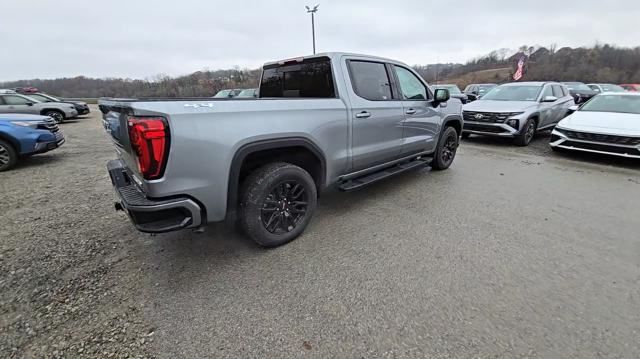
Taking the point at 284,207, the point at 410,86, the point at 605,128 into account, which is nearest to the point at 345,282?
the point at 284,207

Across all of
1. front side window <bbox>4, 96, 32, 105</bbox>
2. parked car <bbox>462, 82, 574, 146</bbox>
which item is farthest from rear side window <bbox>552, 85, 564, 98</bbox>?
front side window <bbox>4, 96, 32, 105</bbox>

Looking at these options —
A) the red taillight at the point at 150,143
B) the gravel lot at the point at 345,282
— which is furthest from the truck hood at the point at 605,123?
the red taillight at the point at 150,143

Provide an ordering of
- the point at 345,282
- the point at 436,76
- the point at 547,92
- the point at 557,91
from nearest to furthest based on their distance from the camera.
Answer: the point at 345,282, the point at 547,92, the point at 557,91, the point at 436,76

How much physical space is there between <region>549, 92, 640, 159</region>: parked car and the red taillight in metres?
7.68

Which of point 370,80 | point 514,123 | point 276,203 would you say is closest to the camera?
point 276,203

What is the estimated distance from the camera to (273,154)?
2.90 m

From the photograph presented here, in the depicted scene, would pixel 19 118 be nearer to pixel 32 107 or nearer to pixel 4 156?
pixel 4 156

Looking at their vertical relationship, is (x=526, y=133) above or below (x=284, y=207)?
above

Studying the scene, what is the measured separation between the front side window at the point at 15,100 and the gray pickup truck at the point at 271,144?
13.6 metres

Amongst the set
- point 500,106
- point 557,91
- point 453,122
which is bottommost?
point 453,122

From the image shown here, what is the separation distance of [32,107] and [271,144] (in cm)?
1556

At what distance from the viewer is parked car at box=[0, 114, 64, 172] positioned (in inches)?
221

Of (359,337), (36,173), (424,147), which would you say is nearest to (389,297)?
(359,337)

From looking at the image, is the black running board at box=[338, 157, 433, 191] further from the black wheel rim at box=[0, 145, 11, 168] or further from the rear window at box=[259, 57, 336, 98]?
the black wheel rim at box=[0, 145, 11, 168]
